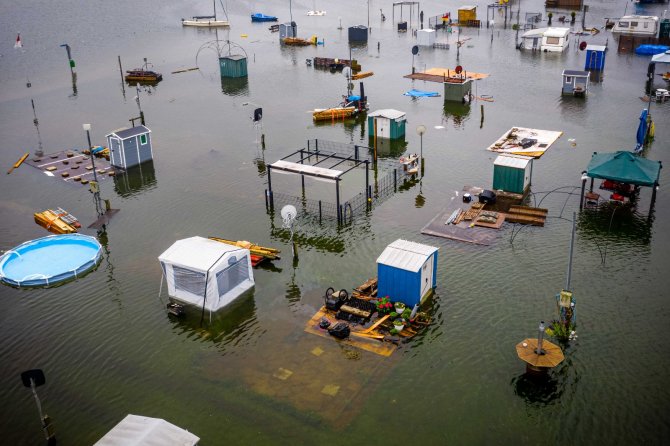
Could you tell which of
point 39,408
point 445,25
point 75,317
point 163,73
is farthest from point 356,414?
point 445,25

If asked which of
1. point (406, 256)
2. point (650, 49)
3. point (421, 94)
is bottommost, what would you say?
point (406, 256)

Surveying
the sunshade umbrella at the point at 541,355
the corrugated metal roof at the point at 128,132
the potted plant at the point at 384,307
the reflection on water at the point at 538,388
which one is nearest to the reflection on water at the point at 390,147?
the corrugated metal roof at the point at 128,132

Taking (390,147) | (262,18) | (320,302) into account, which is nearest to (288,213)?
(320,302)

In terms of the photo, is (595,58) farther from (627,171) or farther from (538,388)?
(538,388)

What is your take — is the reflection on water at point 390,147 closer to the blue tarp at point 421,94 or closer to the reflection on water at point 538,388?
the blue tarp at point 421,94

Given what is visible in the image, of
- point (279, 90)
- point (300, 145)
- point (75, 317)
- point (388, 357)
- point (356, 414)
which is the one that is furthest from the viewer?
point (279, 90)

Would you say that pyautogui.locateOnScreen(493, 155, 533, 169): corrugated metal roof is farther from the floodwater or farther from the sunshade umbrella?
the sunshade umbrella

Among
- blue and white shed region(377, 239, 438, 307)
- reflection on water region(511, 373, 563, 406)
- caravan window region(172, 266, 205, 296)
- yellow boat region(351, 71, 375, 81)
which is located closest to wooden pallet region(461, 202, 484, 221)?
blue and white shed region(377, 239, 438, 307)

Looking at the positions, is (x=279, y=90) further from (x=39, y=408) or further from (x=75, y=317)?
→ (x=39, y=408)
